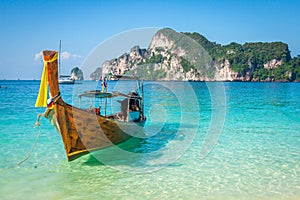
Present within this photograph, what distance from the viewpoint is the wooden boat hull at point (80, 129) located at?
309 inches

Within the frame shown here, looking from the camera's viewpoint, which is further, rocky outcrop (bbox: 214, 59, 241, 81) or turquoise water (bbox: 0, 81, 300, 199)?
rocky outcrop (bbox: 214, 59, 241, 81)

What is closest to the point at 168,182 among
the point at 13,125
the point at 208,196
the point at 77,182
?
the point at 208,196

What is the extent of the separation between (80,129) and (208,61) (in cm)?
14323

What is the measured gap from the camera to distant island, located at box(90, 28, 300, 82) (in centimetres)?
14171

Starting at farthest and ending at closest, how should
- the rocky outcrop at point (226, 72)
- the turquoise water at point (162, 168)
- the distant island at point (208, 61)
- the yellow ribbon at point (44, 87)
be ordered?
the rocky outcrop at point (226, 72) → the distant island at point (208, 61) → the yellow ribbon at point (44, 87) → the turquoise water at point (162, 168)

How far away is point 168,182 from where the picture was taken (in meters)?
7.55

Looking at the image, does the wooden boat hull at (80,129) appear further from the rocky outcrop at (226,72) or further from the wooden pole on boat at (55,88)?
the rocky outcrop at (226,72)

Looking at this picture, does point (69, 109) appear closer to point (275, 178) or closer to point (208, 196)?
point (208, 196)

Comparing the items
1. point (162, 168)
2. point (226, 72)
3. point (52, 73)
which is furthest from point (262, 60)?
point (52, 73)

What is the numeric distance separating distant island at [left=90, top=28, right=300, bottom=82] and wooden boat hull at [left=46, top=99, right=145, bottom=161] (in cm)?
12574

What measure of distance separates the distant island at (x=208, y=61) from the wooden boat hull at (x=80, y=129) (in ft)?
413

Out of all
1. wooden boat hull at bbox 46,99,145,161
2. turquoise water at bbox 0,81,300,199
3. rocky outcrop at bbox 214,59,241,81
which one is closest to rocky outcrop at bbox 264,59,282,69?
rocky outcrop at bbox 214,59,241,81

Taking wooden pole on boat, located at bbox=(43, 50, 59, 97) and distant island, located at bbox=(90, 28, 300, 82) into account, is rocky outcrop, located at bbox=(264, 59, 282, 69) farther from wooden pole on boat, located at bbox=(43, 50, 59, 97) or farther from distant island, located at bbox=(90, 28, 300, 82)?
wooden pole on boat, located at bbox=(43, 50, 59, 97)

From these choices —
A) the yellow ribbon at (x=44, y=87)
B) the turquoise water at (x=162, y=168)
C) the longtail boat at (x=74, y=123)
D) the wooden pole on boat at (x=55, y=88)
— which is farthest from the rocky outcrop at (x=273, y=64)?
the yellow ribbon at (x=44, y=87)
